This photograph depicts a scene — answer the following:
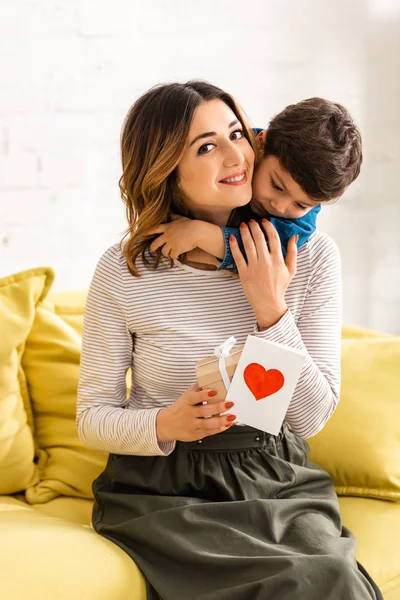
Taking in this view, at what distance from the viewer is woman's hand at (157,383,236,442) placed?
129cm

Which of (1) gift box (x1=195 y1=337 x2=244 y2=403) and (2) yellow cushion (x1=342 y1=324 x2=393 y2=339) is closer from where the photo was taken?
(1) gift box (x1=195 y1=337 x2=244 y2=403)

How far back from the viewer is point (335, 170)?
139 cm

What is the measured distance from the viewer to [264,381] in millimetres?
1236

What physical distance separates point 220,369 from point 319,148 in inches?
16.0

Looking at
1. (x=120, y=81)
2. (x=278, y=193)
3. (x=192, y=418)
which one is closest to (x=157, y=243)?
(x=278, y=193)

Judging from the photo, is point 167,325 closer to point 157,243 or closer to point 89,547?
point 157,243

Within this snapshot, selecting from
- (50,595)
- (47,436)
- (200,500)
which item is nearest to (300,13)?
(47,436)

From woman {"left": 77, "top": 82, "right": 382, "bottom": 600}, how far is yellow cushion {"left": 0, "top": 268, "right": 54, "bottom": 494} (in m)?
0.22

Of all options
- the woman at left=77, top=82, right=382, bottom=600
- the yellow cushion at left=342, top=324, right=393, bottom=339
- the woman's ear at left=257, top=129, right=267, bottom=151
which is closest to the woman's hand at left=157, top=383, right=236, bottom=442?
the woman at left=77, top=82, right=382, bottom=600

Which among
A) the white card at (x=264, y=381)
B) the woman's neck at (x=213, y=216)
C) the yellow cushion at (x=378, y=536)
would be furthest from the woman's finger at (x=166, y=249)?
the yellow cushion at (x=378, y=536)

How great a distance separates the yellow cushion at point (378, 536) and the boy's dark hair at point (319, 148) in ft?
1.98

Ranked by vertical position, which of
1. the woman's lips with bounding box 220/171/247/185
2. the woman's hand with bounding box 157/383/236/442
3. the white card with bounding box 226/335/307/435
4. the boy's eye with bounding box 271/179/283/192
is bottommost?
the woman's hand with bounding box 157/383/236/442

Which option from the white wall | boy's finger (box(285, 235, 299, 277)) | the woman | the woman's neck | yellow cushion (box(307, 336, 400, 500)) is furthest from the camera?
the white wall

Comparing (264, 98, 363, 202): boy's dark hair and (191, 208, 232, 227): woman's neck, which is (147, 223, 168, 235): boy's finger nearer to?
(191, 208, 232, 227): woman's neck
